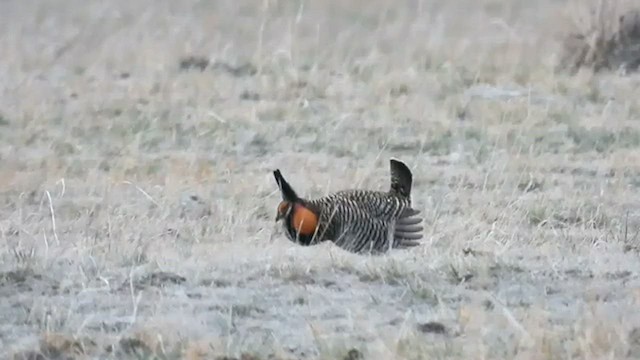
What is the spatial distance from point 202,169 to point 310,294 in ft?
5.57

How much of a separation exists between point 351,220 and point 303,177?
4.18 feet

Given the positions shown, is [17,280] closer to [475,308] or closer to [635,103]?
[475,308]

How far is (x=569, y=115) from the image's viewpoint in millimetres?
6582

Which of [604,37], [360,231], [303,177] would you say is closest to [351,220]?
[360,231]

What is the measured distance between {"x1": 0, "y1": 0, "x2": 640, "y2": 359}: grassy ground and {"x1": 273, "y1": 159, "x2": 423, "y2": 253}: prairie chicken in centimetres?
6

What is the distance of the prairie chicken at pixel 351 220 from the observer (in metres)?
4.41

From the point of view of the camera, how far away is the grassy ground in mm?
3947

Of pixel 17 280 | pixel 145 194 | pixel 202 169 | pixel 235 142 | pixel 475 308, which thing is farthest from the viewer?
pixel 235 142

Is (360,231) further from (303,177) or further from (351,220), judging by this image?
(303,177)

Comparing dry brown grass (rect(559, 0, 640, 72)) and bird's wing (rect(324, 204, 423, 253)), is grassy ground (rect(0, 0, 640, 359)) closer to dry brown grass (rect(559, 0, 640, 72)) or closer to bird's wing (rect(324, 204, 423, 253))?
bird's wing (rect(324, 204, 423, 253))

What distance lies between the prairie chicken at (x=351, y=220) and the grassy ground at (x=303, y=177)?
0.06m

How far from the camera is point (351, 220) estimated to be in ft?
14.7

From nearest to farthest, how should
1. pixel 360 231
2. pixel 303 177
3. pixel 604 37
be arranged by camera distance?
pixel 360 231 < pixel 303 177 < pixel 604 37

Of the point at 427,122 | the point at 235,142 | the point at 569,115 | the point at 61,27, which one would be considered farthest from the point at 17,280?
the point at 61,27
